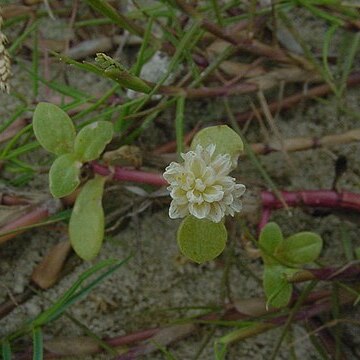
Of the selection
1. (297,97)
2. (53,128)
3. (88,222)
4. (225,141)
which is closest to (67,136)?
(53,128)

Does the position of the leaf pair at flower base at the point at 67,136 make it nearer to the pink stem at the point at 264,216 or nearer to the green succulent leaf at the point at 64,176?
the green succulent leaf at the point at 64,176

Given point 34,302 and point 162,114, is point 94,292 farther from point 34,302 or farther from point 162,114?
point 162,114

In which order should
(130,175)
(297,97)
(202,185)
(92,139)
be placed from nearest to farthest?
(202,185)
(92,139)
(130,175)
(297,97)

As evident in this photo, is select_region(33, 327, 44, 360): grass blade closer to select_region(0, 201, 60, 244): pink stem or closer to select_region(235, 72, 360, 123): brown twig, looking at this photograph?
select_region(0, 201, 60, 244): pink stem

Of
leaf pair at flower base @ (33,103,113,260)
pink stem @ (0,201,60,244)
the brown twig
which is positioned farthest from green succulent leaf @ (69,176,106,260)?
the brown twig

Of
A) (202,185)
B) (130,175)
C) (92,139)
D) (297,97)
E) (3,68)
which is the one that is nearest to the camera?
(202,185)

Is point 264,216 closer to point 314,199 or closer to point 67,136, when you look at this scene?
point 314,199
